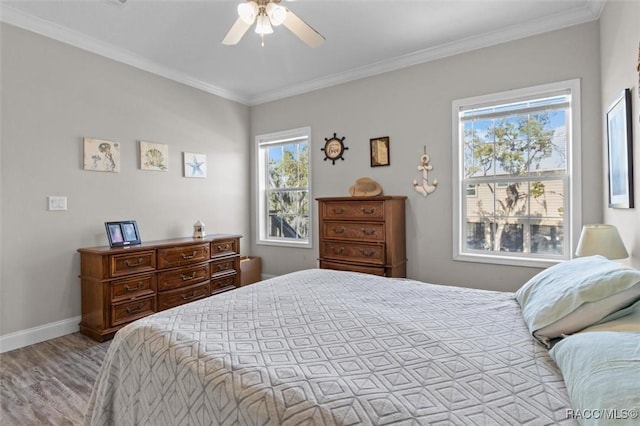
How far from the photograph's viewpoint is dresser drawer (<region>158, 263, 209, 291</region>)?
3.25 meters

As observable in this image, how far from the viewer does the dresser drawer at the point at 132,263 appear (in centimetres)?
289

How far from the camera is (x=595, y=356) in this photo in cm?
84

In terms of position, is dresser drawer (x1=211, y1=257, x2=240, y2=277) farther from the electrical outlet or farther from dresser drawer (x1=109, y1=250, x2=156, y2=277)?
the electrical outlet

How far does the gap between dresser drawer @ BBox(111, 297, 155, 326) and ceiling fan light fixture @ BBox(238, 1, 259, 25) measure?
2.61 m

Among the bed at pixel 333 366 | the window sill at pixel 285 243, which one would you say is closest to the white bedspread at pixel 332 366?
the bed at pixel 333 366

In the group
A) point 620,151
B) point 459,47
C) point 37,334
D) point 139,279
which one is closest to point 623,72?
point 620,151

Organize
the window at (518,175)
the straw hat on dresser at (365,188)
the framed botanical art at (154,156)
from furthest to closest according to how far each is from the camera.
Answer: the straw hat on dresser at (365,188), the framed botanical art at (154,156), the window at (518,175)

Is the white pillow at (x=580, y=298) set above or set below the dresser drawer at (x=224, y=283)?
above

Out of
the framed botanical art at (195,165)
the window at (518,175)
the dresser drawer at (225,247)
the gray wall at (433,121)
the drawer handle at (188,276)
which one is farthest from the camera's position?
the framed botanical art at (195,165)

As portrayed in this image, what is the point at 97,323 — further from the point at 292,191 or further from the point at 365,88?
the point at 365,88

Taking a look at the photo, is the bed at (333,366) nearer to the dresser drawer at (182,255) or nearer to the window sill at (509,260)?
the window sill at (509,260)

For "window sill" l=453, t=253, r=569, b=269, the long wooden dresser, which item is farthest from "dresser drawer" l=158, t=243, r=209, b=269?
"window sill" l=453, t=253, r=569, b=269

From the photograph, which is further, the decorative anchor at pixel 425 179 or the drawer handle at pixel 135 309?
the decorative anchor at pixel 425 179

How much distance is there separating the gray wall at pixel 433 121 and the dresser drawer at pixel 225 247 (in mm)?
780
